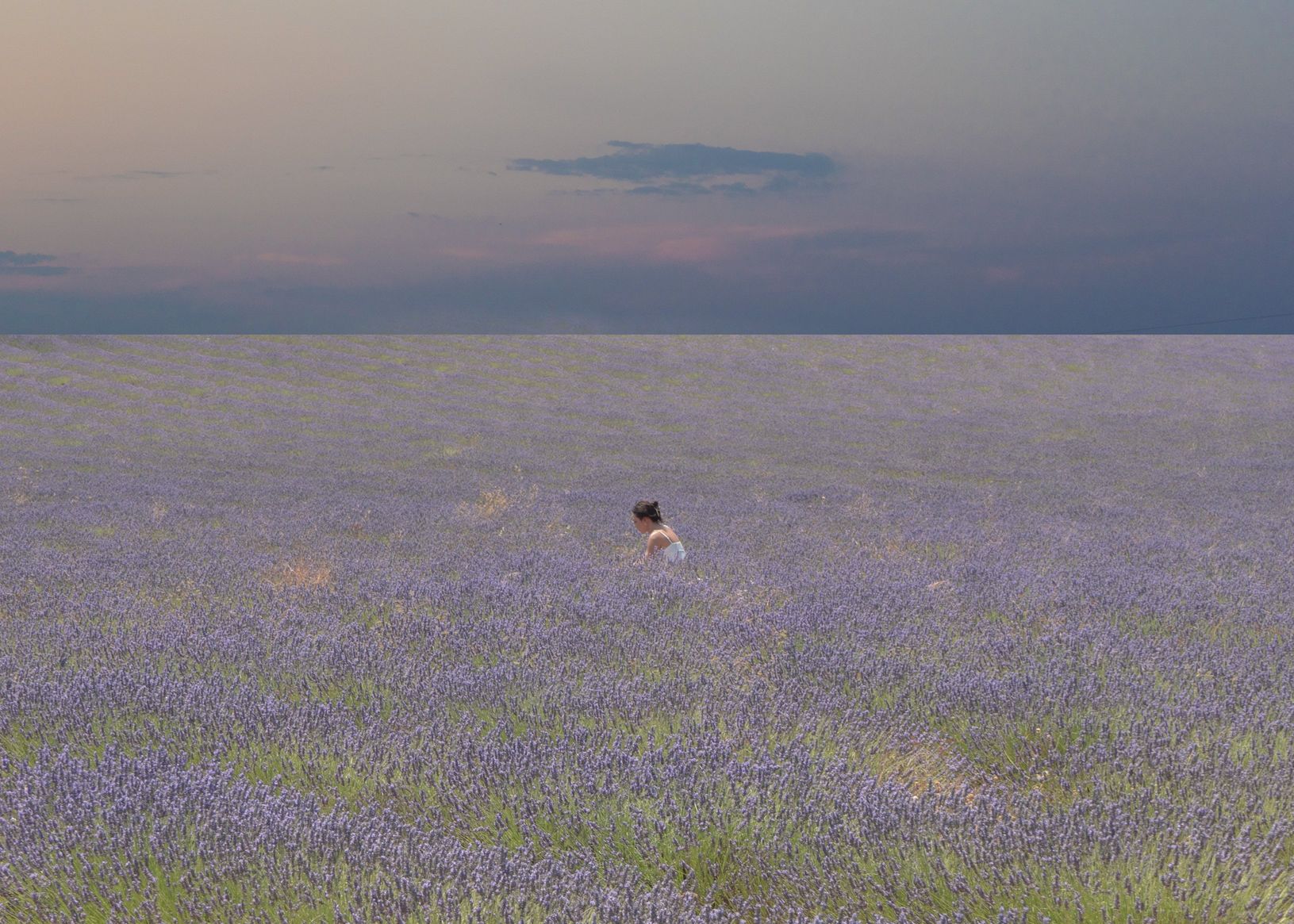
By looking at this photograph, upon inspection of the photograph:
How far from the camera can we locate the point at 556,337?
1238 inches

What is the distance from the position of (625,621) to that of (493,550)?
9.80 ft

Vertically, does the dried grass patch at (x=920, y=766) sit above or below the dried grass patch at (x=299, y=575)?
above

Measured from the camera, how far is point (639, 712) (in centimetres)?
328

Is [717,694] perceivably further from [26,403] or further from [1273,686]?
[26,403]

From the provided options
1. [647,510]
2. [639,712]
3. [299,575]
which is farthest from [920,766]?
[647,510]

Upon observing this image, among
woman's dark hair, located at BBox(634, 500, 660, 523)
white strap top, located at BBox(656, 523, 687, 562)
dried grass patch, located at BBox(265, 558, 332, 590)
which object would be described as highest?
woman's dark hair, located at BBox(634, 500, 660, 523)

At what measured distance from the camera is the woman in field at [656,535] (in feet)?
21.7

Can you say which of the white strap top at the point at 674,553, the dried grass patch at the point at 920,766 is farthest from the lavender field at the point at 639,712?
the white strap top at the point at 674,553

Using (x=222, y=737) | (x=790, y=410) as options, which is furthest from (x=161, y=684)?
(x=790, y=410)

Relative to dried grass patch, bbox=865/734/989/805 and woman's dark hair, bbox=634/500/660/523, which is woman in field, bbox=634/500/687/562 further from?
dried grass patch, bbox=865/734/989/805

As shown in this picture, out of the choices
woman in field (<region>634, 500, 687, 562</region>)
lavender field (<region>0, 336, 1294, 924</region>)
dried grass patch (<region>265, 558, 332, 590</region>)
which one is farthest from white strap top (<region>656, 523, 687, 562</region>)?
dried grass patch (<region>265, 558, 332, 590</region>)

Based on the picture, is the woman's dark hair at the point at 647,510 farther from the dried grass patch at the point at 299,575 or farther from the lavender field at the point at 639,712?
the dried grass patch at the point at 299,575

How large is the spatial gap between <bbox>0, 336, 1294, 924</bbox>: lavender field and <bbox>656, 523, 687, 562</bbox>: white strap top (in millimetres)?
390

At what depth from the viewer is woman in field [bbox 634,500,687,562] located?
6617 millimetres
